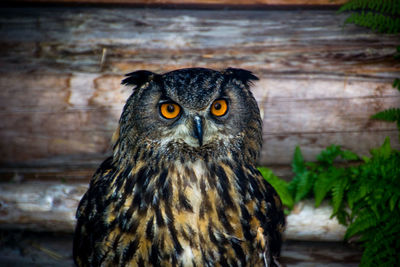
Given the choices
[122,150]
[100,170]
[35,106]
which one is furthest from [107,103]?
[122,150]

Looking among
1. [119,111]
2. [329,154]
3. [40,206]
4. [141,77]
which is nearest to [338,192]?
[329,154]

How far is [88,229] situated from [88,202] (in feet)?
0.40

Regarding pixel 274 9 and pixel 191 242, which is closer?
pixel 191 242

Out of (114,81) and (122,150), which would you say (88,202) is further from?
(114,81)

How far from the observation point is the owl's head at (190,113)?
4.95 ft

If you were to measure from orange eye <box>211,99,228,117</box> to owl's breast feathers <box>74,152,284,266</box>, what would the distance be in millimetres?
208

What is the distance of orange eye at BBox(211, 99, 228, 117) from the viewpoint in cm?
157

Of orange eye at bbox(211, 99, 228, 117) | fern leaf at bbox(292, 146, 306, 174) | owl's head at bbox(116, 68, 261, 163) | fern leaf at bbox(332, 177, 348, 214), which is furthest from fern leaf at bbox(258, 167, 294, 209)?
orange eye at bbox(211, 99, 228, 117)

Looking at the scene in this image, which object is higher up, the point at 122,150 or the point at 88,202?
the point at 122,150

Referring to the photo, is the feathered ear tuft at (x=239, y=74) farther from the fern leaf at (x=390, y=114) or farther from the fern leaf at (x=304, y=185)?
the fern leaf at (x=390, y=114)

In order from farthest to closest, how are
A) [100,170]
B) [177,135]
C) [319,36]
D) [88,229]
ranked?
[319,36] → [100,170] → [88,229] → [177,135]

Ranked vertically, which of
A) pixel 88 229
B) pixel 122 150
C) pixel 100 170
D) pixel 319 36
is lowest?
pixel 88 229

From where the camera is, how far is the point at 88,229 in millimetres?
1701

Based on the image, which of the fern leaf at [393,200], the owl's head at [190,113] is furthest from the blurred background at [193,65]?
the owl's head at [190,113]
